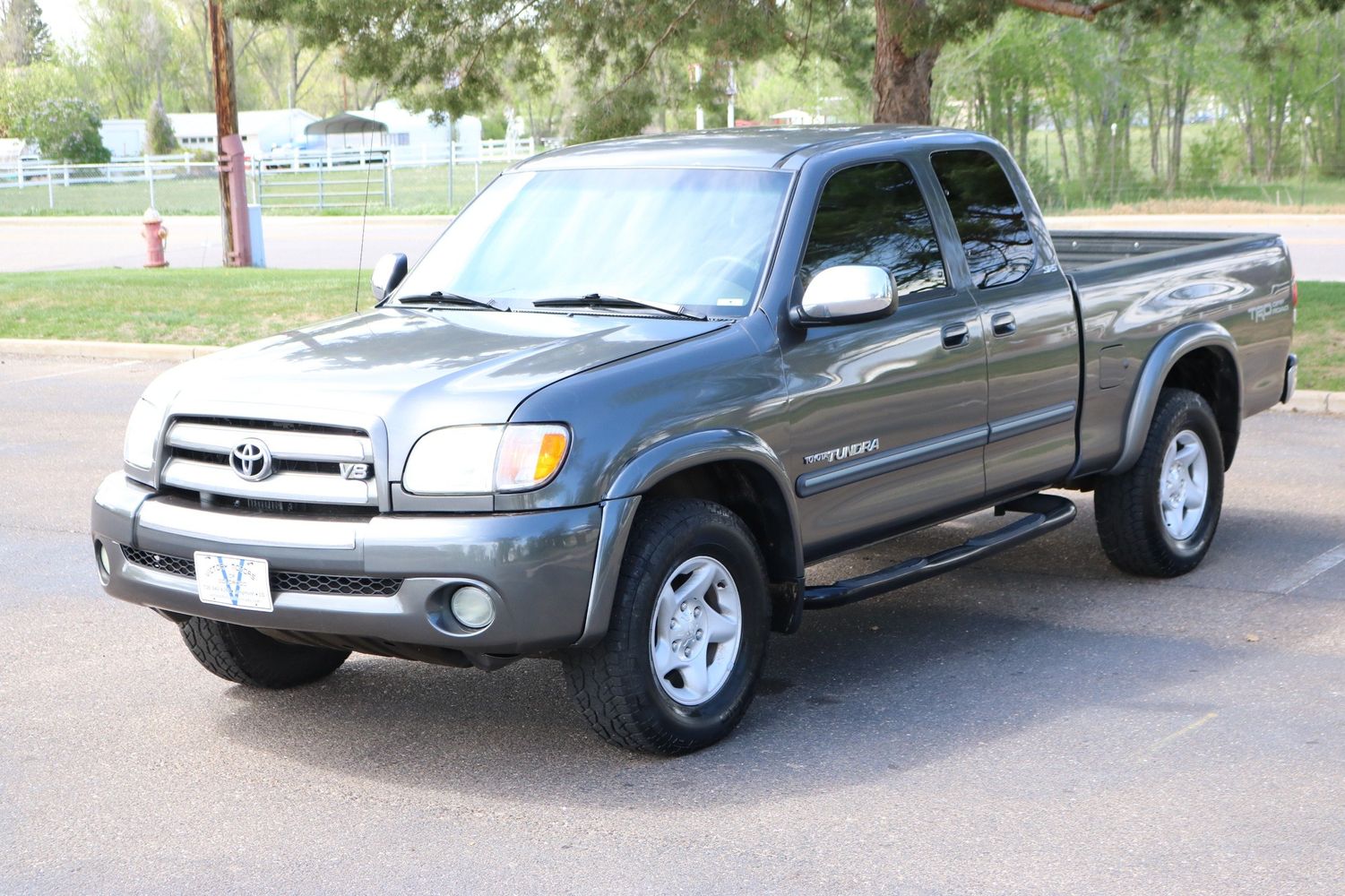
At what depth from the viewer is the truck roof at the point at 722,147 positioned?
581 centimetres

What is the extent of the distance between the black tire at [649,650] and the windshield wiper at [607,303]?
0.70 m

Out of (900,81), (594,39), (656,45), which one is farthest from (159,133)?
(900,81)

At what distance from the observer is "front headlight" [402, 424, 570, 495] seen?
14.9 feet

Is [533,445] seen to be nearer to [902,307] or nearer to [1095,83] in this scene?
[902,307]

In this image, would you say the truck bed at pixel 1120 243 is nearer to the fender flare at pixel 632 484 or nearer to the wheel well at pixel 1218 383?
the wheel well at pixel 1218 383

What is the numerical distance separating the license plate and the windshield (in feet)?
4.58

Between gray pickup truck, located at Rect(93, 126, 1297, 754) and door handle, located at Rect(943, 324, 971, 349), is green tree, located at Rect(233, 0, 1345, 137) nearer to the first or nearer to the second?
gray pickup truck, located at Rect(93, 126, 1297, 754)

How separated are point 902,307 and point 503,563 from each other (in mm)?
1984

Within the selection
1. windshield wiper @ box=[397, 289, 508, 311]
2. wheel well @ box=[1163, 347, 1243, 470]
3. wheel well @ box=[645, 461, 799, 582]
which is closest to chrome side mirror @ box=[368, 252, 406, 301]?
windshield wiper @ box=[397, 289, 508, 311]

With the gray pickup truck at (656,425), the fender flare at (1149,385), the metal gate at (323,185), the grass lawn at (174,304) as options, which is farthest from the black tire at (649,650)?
the metal gate at (323,185)

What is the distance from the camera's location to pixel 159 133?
217 feet

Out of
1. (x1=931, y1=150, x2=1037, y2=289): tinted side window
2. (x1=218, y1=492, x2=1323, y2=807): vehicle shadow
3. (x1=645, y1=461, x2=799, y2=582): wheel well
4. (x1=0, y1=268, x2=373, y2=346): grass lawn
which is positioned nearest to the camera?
(x1=218, y1=492, x2=1323, y2=807): vehicle shadow

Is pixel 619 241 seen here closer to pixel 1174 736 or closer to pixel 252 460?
pixel 252 460

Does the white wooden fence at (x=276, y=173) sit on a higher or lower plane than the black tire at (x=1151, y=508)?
higher
